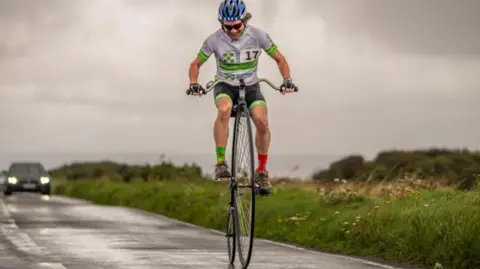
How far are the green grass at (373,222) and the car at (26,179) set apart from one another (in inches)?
1028

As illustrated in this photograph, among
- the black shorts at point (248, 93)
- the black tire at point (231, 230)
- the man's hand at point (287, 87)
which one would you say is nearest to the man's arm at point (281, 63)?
the man's hand at point (287, 87)

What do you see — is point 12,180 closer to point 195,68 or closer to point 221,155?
point 195,68

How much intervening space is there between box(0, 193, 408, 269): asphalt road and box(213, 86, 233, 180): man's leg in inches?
69.2

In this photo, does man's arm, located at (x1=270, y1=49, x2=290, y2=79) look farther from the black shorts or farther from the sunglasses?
the sunglasses

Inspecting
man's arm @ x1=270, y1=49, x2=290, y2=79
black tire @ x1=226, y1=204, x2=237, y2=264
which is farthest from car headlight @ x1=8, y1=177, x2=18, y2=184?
man's arm @ x1=270, y1=49, x2=290, y2=79

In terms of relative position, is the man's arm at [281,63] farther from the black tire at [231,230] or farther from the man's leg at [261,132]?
the black tire at [231,230]

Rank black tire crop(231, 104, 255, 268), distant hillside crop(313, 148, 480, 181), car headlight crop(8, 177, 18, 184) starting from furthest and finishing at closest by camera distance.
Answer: car headlight crop(8, 177, 18, 184), distant hillside crop(313, 148, 480, 181), black tire crop(231, 104, 255, 268)

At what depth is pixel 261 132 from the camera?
42.1ft

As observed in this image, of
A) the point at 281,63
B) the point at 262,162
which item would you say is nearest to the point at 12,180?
the point at 281,63

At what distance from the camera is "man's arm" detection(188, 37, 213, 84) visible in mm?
12914

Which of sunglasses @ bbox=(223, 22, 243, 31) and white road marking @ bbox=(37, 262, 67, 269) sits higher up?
sunglasses @ bbox=(223, 22, 243, 31)

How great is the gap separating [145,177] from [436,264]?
3882cm

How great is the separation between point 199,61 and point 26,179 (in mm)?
43170

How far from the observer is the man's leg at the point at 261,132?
41.3ft
